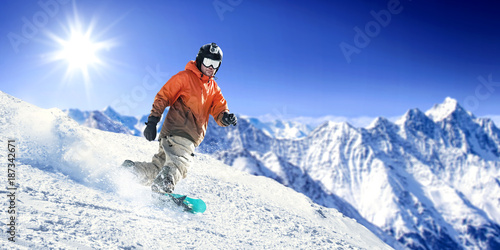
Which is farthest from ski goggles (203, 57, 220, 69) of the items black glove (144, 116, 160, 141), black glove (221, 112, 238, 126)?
black glove (144, 116, 160, 141)

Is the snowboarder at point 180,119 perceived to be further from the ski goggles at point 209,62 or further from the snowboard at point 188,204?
the snowboard at point 188,204

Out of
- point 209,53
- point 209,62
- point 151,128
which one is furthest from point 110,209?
point 209,53

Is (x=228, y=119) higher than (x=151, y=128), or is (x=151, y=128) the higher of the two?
(x=228, y=119)

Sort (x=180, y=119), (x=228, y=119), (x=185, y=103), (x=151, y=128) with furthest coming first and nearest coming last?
(x=228, y=119) → (x=185, y=103) → (x=180, y=119) → (x=151, y=128)

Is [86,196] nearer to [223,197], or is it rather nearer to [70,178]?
[70,178]

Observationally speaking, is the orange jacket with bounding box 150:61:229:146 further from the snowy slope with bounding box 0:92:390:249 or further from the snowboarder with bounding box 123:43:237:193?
the snowy slope with bounding box 0:92:390:249

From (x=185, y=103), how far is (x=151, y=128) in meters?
0.83

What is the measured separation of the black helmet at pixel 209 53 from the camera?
5668 mm

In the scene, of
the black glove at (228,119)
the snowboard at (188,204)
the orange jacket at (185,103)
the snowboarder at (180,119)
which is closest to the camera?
the snowboard at (188,204)

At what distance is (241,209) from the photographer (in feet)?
19.3

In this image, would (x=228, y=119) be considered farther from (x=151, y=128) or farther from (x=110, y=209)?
(x=110, y=209)

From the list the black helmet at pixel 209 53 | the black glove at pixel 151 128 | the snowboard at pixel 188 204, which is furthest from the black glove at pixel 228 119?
the snowboard at pixel 188 204

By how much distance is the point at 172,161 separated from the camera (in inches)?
202

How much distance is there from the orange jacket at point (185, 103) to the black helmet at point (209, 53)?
0.47 feet
